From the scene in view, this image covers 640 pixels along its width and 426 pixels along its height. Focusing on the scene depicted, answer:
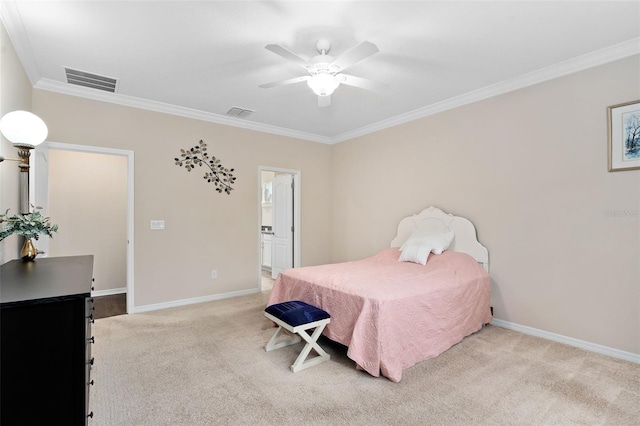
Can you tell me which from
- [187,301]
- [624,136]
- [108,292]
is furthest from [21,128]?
[624,136]

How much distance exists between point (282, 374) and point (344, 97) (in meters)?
3.12

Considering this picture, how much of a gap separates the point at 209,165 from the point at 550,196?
4200 mm

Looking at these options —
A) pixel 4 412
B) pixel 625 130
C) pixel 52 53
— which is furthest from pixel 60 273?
pixel 625 130

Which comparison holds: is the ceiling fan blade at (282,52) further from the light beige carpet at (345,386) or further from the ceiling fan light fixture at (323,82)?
the light beige carpet at (345,386)

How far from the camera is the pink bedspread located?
2.42 meters

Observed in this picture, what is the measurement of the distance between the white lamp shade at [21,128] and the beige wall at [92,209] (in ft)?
9.26

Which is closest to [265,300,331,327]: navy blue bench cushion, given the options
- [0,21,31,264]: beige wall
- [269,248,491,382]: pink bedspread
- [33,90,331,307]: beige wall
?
[269,248,491,382]: pink bedspread

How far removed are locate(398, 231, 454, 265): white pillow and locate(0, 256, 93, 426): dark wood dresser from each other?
318 cm

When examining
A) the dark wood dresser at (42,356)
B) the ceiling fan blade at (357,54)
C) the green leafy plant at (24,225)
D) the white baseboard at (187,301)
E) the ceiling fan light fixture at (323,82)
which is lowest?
the white baseboard at (187,301)

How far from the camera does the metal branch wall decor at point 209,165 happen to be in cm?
441

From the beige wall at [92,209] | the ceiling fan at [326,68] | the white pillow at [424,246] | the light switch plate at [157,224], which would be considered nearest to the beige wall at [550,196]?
the white pillow at [424,246]

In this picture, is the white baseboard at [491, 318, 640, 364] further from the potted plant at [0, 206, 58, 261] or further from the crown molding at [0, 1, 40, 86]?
the crown molding at [0, 1, 40, 86]

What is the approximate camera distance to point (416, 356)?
261cm

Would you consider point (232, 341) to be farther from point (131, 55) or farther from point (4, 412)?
point (131, 55)
